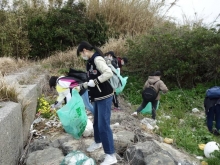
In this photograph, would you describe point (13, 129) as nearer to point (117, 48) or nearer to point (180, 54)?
point (180, 54)

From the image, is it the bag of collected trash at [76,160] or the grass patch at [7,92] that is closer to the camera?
the bag of collected trash at [76,160]

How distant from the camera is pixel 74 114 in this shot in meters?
3.97

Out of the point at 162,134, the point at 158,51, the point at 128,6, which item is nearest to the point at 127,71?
the point at 158,51

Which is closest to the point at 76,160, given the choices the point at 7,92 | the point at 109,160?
the point at 109,160

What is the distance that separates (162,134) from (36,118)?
245 cm

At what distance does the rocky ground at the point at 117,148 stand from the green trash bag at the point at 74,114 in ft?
0.93

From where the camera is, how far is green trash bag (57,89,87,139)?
12.8 feet

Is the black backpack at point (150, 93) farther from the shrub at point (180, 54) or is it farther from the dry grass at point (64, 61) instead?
the dry grass at point (64, 61)

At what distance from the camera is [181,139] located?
5.18m

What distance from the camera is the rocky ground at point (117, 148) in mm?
3574

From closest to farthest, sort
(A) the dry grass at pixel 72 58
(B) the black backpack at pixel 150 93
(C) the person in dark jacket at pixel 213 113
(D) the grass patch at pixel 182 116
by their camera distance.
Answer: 1. (D) the grass patch at pixel 182 116
2. (C) the person in dark jacket at pixel 213 113
3. (B) the black backpack at pixel 150 93
4. (A) the dry grass at pixel 72 58

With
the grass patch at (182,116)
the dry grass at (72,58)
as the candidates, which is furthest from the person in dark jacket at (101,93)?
the dry grass at (72,58)

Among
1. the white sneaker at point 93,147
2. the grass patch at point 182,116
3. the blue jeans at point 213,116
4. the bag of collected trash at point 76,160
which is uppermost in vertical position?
the bag of collected trash at point 76,160

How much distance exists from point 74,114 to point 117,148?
0.78m
